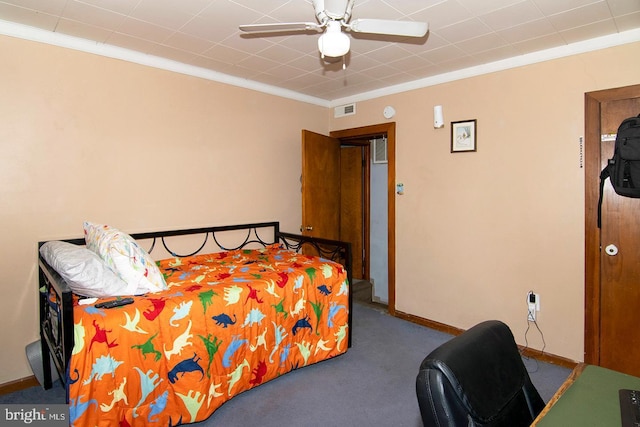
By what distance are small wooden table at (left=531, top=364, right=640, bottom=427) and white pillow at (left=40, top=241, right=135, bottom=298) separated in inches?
76.9

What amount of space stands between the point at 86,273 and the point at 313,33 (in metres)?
2.01

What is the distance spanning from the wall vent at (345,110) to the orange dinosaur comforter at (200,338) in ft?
6.48

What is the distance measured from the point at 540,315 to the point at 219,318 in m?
2.48

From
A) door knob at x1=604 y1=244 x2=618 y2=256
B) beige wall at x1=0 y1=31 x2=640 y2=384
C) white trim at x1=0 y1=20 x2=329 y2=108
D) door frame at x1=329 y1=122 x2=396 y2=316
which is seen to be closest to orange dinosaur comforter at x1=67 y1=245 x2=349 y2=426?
beige wall at x1=0 y1=31 x2=640 y2=384

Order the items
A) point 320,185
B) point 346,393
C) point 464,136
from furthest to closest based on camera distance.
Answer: point 320,185
point 464,136
point 346,393

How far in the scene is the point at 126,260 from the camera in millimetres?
1974

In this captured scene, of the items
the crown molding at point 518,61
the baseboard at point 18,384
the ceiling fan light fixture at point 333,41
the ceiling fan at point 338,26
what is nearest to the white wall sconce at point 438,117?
the crown molding at point 518,61

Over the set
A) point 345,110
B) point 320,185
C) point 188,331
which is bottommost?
point 188,331

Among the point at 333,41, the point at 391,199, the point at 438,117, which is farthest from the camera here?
the point at 391,199

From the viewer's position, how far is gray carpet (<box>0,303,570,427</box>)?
81.7 inches

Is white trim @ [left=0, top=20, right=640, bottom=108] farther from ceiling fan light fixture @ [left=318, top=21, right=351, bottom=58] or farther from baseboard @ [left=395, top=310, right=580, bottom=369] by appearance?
baseboard @ [left=395, top=310, right=580, bottom=369]

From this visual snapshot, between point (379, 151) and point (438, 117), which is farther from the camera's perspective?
point (379, 151)

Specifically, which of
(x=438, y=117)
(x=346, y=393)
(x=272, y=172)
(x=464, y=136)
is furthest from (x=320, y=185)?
(x=346, y=393)

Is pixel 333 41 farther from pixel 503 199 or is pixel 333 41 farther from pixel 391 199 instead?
pixel 391 199
